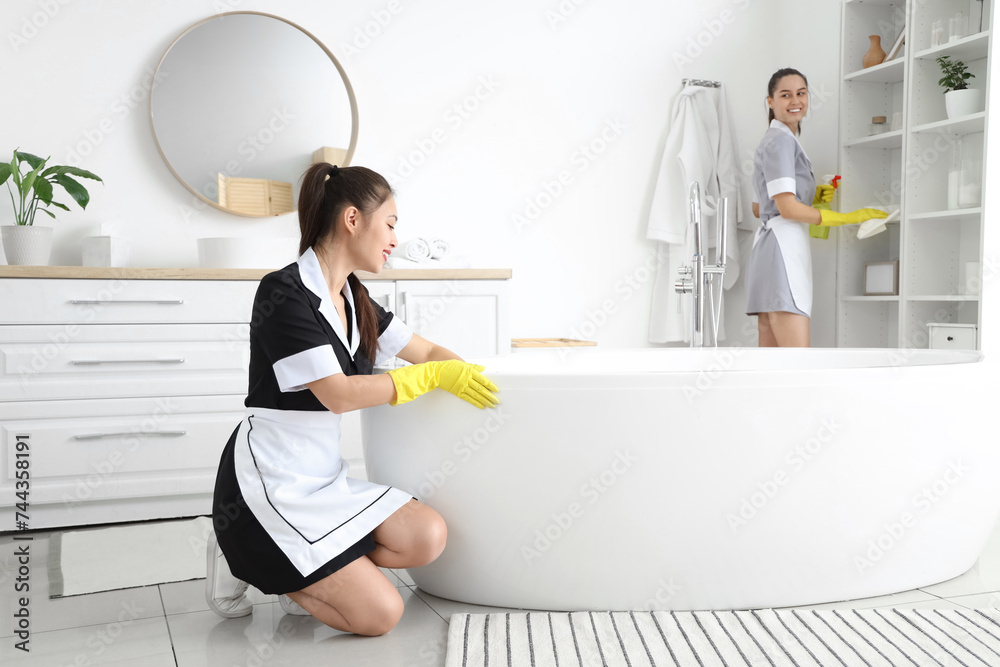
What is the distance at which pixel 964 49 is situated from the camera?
303 cm

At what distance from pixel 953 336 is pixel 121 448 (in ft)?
9.32

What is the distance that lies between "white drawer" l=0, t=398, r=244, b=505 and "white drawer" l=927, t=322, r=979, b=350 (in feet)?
8.08

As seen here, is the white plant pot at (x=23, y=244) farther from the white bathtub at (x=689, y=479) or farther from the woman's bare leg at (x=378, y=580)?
the woman's bare leg at (x=378, y=580)

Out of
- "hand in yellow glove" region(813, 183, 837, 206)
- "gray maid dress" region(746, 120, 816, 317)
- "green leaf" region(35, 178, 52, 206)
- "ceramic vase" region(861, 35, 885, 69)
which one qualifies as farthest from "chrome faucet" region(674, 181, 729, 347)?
"green leaf" region(35, 178, 52, 206)

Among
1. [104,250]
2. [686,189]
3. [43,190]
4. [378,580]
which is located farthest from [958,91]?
[43,190]

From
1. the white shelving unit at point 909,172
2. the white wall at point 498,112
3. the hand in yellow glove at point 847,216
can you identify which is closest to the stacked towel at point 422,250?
the white wall at point 498,112

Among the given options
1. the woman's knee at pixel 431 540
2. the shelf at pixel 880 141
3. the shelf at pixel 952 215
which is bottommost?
the woman's knee at pixel 431 540

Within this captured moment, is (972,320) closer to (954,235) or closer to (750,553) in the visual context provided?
(954,235)

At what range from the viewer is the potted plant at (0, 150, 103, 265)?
2752 mm

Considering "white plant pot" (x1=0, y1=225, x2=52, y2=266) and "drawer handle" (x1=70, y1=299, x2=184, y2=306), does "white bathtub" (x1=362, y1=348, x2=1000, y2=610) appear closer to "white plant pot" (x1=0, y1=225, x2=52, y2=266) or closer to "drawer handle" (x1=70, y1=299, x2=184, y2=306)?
"drawer handle" (x1=70, y1=299, x2=184, y2=306)

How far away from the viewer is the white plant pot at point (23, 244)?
9.02 ft

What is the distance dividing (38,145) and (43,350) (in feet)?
2.86

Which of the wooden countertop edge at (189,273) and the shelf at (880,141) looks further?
the shelf at (880,141)

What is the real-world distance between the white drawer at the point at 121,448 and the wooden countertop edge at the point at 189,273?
39 centimetres
